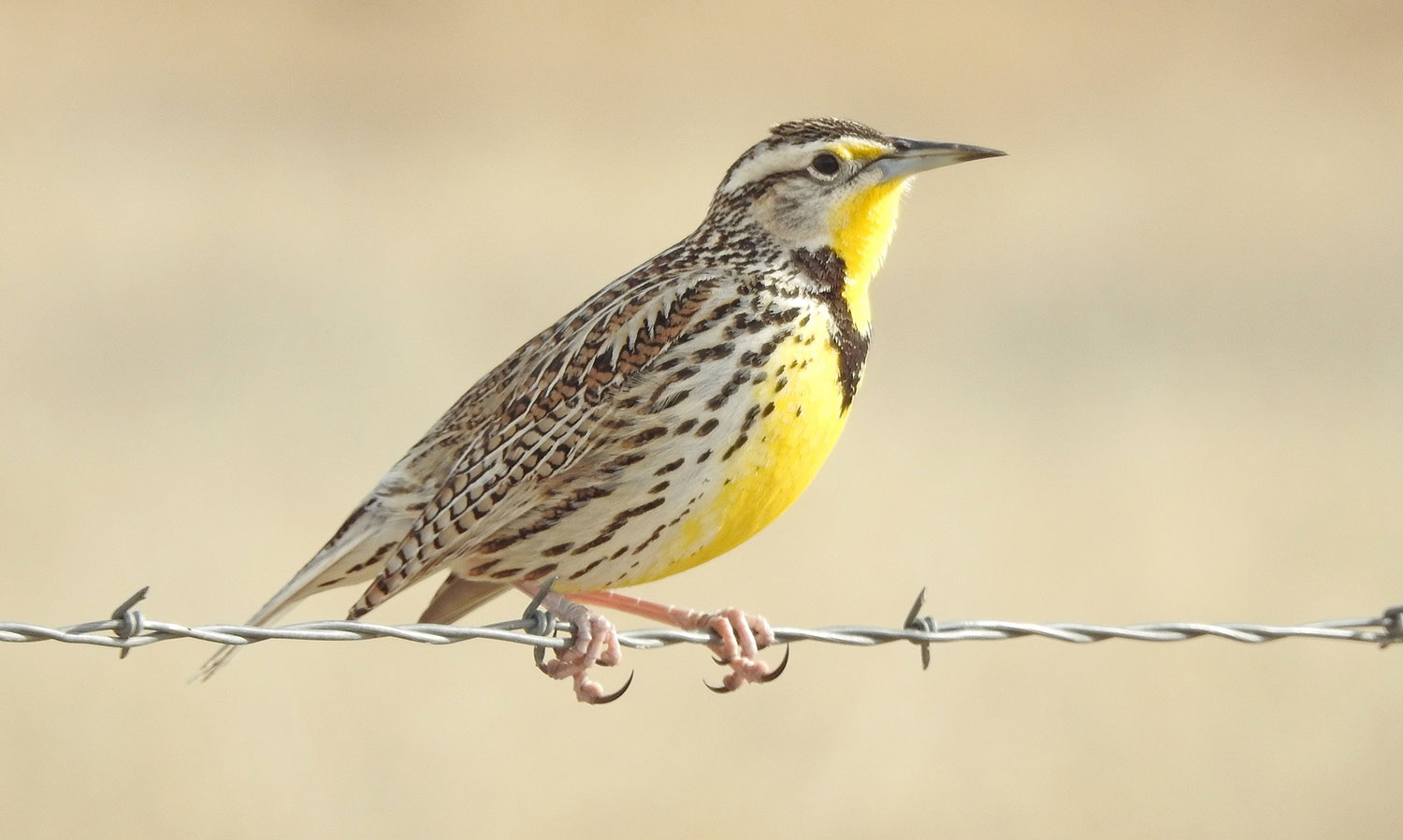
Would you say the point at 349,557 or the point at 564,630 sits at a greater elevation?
the point at 349,557

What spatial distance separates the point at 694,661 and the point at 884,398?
9.29 ft

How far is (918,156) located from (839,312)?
14.2 inches

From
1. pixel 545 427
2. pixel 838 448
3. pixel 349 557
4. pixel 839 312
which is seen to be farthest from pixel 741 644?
pixel 838 448

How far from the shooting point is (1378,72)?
54.9 ft

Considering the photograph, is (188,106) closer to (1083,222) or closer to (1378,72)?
(1083,222)

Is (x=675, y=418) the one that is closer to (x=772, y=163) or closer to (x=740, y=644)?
(x=740, y=644)

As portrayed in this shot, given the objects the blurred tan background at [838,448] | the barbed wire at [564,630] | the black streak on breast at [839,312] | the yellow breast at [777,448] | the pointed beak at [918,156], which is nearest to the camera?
the barbed wire at [564,630]

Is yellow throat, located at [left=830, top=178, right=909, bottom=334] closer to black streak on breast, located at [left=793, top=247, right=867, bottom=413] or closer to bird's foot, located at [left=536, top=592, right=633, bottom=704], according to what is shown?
black streak on breast, located at [left=793, top=247, right=867, bottom=413]

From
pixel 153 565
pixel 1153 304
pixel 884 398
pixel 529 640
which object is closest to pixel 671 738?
pixel 153 565

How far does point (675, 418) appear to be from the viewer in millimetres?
3678

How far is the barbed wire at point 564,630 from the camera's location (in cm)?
291

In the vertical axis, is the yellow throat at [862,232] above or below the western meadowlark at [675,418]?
above

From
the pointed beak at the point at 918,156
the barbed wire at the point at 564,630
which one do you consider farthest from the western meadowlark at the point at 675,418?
the barbed wire at the point at 564,630

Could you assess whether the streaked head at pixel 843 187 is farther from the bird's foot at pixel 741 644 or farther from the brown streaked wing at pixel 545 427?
the bird's foot at pixel 741 644
